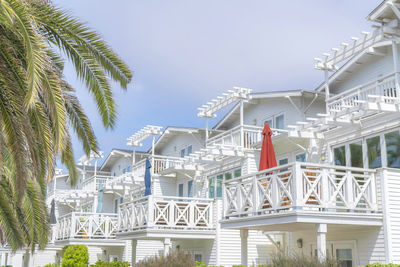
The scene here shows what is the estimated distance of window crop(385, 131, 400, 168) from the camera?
14719mm

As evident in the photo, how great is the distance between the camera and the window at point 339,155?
16.8 meters

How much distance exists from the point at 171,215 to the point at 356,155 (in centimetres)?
799

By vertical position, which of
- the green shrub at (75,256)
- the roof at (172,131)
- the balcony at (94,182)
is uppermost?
the roof at (172,131)

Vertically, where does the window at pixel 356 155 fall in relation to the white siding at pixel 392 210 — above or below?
above

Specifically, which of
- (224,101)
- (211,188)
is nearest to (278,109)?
(224,101)

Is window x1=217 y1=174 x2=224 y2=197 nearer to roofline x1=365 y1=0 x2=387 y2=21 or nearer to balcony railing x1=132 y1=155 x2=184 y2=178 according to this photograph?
balcony railing x1=132 y1=155 x2=184 y2=178

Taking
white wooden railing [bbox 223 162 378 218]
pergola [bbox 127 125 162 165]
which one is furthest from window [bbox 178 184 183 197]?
→ white wooden railing [bbox 223 162 378 218]

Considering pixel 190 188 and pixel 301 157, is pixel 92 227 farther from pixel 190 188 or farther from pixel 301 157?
pixel 301 157

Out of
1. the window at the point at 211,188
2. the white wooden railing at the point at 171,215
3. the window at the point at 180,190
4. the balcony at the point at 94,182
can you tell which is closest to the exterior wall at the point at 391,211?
the white wooden railing at the point at 171,215

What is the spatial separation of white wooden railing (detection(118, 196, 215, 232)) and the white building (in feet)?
0.14

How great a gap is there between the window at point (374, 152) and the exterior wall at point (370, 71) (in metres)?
3.74

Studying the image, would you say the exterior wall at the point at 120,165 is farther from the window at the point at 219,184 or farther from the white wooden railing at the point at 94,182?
the window at the point at 219,184

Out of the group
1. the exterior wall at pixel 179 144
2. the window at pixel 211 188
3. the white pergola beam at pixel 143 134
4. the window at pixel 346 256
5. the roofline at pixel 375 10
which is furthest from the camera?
the white pergola beam at pixel 143 134

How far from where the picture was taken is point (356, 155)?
640 inches
